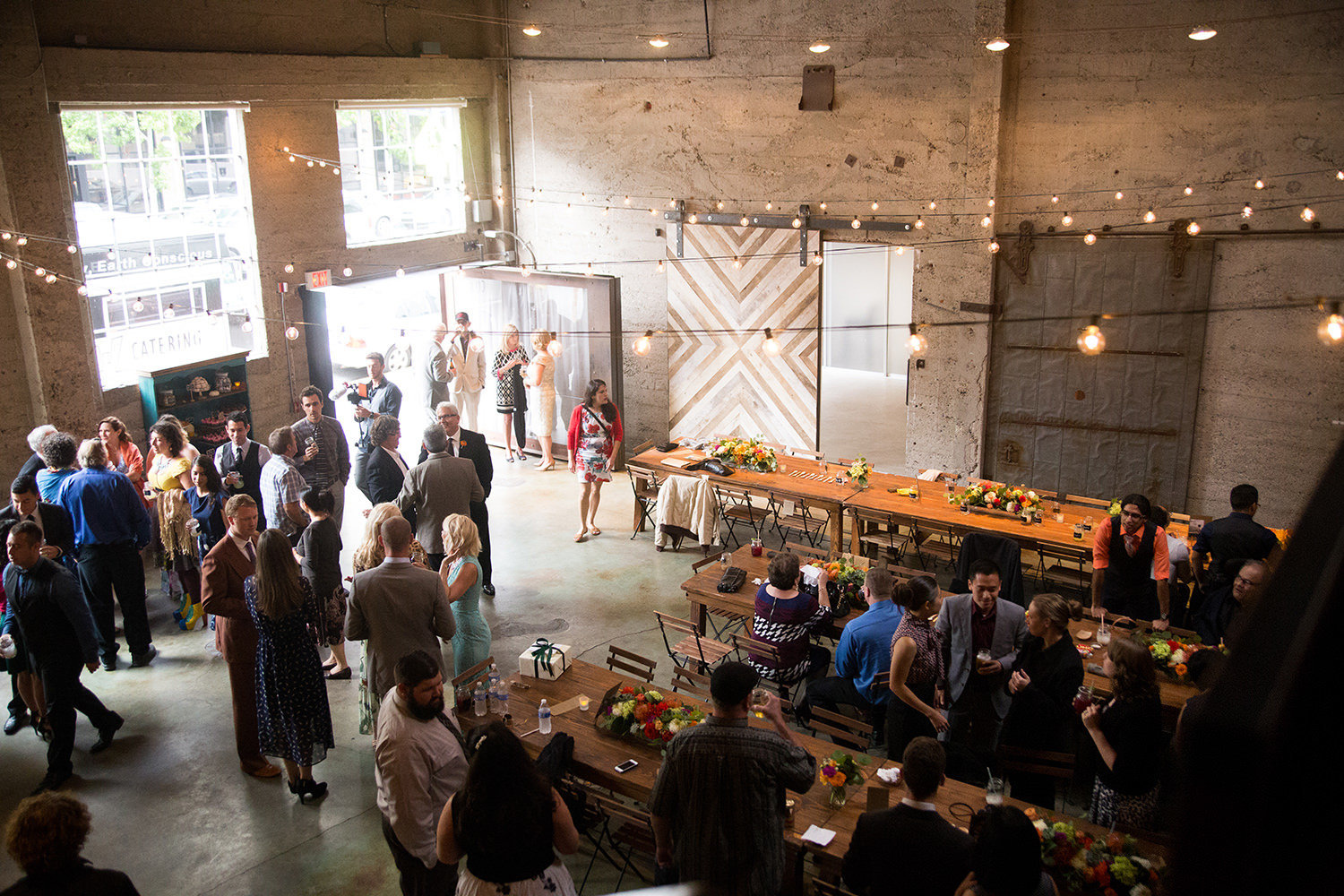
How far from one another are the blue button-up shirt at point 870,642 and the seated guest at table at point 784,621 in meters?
0.39

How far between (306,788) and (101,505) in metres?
2.77

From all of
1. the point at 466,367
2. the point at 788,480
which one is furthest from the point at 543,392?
the point at 788,480

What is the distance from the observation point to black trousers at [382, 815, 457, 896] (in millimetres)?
4680

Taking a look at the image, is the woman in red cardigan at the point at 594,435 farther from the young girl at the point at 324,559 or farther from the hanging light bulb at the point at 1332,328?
the hanging light bulb at the point at 1332,328

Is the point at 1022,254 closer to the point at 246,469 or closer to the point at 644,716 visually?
the point at 644,716

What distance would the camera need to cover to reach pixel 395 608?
5.71 metres

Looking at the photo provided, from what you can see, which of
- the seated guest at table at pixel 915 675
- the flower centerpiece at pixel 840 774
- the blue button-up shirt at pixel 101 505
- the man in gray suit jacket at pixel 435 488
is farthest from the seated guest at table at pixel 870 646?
the blue button-up shirt at pixel 101 505

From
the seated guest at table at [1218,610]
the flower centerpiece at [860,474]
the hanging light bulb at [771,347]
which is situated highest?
the hanging light bulb at [771,347]

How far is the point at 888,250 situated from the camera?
17422 mm

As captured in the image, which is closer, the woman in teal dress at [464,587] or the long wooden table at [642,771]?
the long wooden table at [642,771]

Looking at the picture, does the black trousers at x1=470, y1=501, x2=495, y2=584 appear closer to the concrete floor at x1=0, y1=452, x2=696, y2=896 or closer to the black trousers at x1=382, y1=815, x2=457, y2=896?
the concrete floor at x1=0, y1=452, x2=696, y2=896

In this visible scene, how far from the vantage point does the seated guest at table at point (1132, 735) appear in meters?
4.72

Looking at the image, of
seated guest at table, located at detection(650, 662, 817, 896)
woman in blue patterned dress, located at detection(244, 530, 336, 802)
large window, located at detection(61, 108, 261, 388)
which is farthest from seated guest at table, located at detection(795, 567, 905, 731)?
large window, located at detection(61, 108, 261, 388)

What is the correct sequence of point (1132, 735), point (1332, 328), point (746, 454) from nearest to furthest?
point (1132, 735) < point (1332, 328) < point (746, 454)
